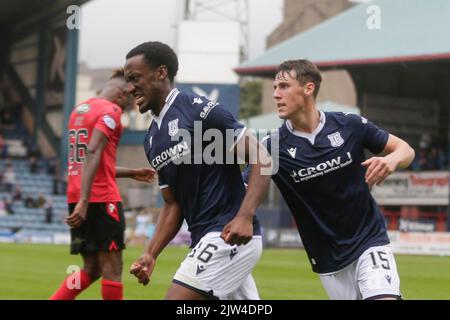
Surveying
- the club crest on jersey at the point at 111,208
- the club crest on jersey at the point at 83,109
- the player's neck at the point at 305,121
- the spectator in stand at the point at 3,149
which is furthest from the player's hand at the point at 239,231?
the spectator in stand at the point at 3,149

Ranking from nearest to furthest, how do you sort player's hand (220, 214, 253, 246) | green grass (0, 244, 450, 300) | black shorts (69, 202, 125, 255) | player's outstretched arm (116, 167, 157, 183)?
player's hand (220, 214, 253, 246), player's outstretched arm (116, 167, 157, 183), black shorts (69, 202, 125, 255), green grass (0, 244, 450, 300)

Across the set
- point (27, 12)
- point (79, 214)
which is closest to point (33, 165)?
point (27, 12)

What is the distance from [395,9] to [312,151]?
30.4m

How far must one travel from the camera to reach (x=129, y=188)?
4788 cm

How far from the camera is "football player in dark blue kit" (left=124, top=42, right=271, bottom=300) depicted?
229 inches

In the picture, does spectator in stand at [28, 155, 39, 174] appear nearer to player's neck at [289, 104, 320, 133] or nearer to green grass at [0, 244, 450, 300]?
green grass at [0, 244, 450, 300]

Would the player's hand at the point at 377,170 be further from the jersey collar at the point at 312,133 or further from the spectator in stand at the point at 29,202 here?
the spectator in stand at the point at 29,202

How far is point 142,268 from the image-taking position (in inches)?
239

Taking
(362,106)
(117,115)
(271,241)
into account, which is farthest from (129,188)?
(117,115)

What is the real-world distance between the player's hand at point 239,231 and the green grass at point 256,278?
21.2ft

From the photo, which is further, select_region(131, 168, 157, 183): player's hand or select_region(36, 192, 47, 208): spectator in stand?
select_region(36, 192, 47, 208): spectator in stand

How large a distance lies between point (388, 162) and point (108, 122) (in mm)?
3426

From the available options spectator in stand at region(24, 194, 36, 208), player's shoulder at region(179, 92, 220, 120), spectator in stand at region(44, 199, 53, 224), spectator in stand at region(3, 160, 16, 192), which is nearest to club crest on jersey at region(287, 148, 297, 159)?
player's shoulder at region(179, 92, 220, 120)

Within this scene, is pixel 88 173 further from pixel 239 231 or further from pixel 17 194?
pixel 17 194
